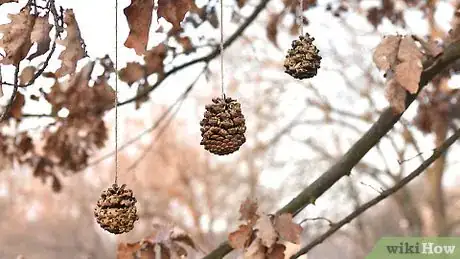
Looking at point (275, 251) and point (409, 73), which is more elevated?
point (409, 73)

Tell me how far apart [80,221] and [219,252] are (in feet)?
37.0

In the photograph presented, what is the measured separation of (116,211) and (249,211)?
0.32 m

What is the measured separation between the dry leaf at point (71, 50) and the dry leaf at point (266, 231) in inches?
15.5

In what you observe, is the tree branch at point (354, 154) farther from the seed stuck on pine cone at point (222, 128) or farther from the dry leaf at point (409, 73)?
the seed stuck on pine cone at point (222, 128)

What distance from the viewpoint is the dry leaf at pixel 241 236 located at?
3.84ft

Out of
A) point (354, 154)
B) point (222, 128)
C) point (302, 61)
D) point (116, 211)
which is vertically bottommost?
point (116, 211)

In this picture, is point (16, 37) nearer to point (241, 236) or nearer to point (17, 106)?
point (241, 236)

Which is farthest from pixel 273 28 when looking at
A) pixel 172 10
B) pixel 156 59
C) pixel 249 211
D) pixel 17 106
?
pixel 172 10

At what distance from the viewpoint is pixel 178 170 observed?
10.2 m

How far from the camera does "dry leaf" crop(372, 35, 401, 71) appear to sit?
1.06 meters

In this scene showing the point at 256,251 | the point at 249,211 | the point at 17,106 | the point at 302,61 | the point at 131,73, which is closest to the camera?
the point at 302,61

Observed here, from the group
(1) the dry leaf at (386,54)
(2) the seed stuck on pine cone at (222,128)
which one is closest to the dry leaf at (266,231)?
(2) the seed stuck on pine cone at (222,128)

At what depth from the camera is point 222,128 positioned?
977 mm

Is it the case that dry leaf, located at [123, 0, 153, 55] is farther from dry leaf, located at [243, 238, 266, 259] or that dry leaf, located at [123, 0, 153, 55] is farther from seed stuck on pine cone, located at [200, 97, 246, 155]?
dry leaf, located at [243, 238, 266, 259]
